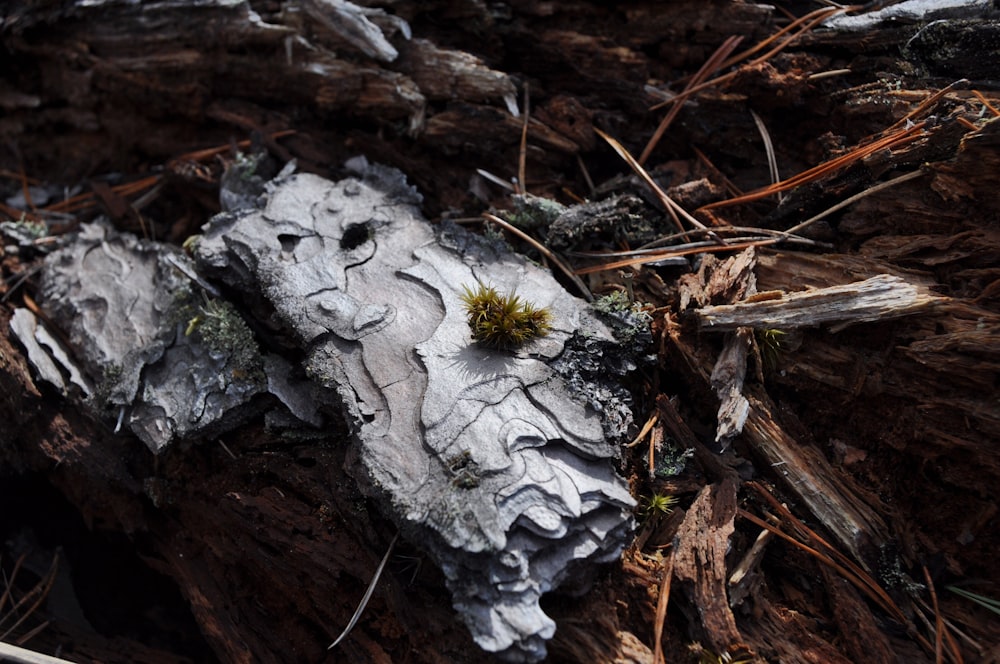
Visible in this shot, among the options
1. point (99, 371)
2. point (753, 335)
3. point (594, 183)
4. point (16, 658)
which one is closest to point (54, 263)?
point (99, 371)

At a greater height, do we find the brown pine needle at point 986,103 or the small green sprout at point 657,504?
the brown pine needle at point 986,103

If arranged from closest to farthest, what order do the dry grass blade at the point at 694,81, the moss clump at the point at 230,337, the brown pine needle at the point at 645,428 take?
the brown pine needle at the point at 645,428, the moss clump at the point at 230,337, the dry grass blade at the point at 694,81

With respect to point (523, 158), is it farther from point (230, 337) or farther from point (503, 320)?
point (230, 337)

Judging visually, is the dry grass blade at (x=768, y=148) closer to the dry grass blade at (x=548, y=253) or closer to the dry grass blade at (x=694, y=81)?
the dry grass blade at (x=694, y=81)

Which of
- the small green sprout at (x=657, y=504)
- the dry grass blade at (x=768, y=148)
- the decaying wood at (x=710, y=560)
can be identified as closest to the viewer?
the decaying wood at (x=710, y=560)

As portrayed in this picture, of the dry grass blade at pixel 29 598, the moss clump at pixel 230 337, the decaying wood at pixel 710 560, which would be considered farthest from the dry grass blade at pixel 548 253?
the dry grass blade at pixel 29 598

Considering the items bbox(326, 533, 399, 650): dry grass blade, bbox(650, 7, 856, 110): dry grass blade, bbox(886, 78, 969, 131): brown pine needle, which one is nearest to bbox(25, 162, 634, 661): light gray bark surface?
bbox(326, 533, 399, 650): dry grass blade
